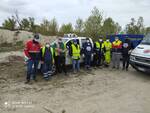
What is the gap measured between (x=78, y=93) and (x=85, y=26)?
25299mm

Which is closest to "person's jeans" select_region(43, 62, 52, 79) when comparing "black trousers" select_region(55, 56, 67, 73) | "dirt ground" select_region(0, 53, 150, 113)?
"dirt ground" select_region(0, 53, 150, 113)

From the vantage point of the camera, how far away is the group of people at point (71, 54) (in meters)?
8.00

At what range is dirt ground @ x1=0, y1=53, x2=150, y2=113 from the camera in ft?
18.4

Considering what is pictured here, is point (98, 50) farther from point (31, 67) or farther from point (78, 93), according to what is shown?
point (78, 93)

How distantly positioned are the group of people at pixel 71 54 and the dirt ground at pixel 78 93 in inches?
20.8

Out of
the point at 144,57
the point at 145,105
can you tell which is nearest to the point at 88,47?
the point at 144,57

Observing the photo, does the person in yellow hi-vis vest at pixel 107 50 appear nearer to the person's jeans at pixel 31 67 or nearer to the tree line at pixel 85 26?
the person's jeans at pixel 31 67

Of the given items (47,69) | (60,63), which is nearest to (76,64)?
(60,63)

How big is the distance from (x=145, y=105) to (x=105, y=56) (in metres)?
5.63

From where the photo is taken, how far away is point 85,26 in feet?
103

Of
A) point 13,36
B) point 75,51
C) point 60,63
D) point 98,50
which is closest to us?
point 60,63

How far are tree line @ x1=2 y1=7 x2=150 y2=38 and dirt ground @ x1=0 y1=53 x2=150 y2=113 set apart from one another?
16370 millimetres

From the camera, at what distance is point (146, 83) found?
8234mm

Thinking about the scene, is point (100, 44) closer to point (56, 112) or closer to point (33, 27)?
point (56, 112)
